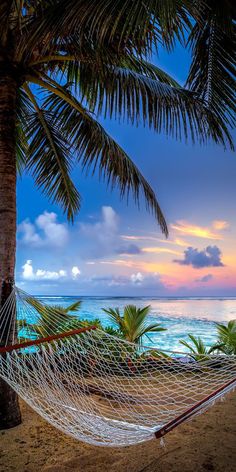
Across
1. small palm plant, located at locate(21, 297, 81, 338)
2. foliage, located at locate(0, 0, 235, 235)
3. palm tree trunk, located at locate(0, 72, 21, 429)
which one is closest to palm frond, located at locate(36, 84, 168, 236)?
foliage, located at locate(0, 0, 235, 235)

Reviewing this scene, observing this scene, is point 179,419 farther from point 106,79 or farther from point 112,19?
point 106,79

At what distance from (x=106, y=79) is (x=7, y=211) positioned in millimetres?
1053

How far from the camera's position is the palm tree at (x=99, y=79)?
1.42 m

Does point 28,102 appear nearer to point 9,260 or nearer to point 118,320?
point 9,260

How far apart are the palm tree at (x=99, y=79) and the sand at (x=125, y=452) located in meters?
0.23

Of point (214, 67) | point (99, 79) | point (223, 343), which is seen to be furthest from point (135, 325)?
point (214, 67)

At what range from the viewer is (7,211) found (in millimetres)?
1997

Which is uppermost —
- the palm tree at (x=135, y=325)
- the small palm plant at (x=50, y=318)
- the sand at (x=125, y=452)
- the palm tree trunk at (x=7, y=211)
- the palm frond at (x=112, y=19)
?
the palm frond at (x=112, y=19)

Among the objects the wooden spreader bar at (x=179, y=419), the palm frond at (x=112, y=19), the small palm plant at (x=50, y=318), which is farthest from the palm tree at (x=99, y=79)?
the wooden spreader bar at (x=179, y=419)

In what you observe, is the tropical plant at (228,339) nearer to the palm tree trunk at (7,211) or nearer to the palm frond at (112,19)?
the palm tree trunk at (7,211)

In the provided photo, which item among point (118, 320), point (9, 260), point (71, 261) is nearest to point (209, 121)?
point (9, 260)

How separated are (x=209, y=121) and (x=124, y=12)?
0.98 m

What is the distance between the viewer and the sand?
4.96 feet

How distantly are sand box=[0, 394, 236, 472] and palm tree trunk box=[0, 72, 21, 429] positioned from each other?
0.13 m
